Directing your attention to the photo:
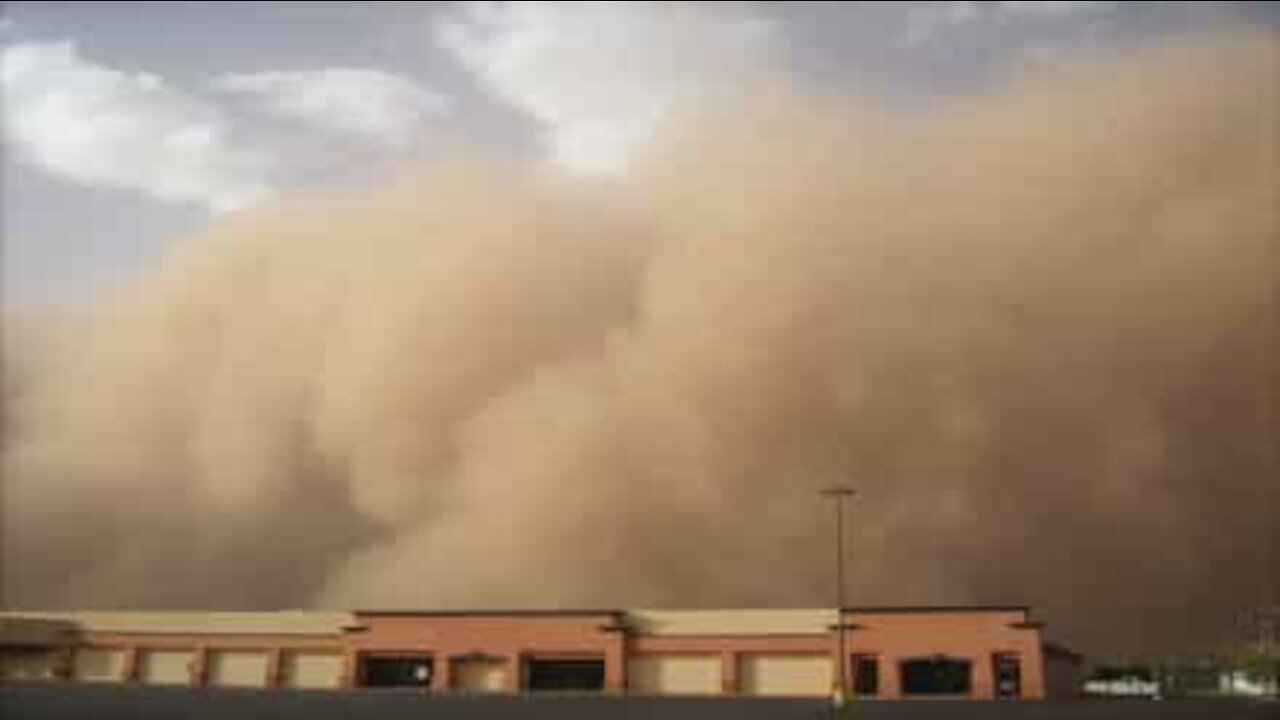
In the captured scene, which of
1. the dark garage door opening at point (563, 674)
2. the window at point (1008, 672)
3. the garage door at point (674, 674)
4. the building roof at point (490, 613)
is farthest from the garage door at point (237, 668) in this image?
the window at point (1008, 672)

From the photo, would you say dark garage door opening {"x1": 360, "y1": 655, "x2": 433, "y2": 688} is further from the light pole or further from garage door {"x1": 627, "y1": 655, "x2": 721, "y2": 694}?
the light pole

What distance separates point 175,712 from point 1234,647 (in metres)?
69.5

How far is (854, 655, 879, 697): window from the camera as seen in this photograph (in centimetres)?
5225

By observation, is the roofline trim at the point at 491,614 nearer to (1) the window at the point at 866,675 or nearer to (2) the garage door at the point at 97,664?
(1) the window at the point at 866,675

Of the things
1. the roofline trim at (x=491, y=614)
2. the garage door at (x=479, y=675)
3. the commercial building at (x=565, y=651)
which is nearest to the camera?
the commercial building at (x=565, y=651)

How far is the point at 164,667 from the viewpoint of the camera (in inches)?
2419

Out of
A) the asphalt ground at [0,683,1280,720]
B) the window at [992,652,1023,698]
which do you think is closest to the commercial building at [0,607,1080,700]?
the window at [992,652,1023,698]

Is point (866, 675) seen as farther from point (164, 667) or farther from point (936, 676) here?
point (164, 667)

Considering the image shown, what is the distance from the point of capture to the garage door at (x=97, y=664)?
203 feet

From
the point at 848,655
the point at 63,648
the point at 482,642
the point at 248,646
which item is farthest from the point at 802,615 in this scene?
the point at 63,648

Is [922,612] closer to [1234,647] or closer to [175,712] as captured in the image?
[175,712]

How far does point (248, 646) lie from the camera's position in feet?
199

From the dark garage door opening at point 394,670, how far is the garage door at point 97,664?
12497 mm

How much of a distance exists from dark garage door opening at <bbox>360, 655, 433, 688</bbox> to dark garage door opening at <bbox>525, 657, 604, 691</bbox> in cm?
458
